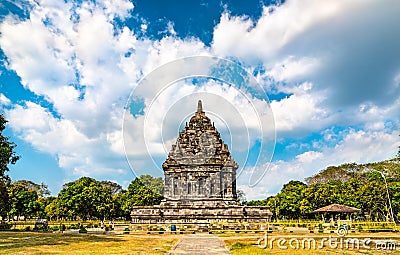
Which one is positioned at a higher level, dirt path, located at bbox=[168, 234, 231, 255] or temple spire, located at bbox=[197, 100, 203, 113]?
temple spire, located at bbox=[197, 100, 203, 113]

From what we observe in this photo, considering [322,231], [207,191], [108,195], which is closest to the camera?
[322,231]

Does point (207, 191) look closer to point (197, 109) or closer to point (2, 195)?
point (197, 109)

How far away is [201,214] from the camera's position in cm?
4775

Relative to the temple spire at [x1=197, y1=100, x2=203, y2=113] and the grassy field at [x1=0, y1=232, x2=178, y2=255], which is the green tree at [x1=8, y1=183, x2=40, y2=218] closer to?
the temple spire at [x1=197, y1=100, x2=203, y2=113]

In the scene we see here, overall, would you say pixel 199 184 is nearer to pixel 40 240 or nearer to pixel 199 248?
pixel 40 240

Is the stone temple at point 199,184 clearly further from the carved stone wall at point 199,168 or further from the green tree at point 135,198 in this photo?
the green tree at point 135,198

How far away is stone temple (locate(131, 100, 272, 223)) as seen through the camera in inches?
1884

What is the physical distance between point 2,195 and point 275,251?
34874 mm

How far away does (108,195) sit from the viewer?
6931 cm

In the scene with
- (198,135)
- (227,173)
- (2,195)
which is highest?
(198,135)

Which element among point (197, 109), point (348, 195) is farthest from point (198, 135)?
point (348, 195)

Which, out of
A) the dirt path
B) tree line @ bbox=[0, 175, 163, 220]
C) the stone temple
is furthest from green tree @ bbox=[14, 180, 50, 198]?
the dirt path

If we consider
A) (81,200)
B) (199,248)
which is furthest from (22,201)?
(199,248)

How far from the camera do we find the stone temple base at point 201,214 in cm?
4725
